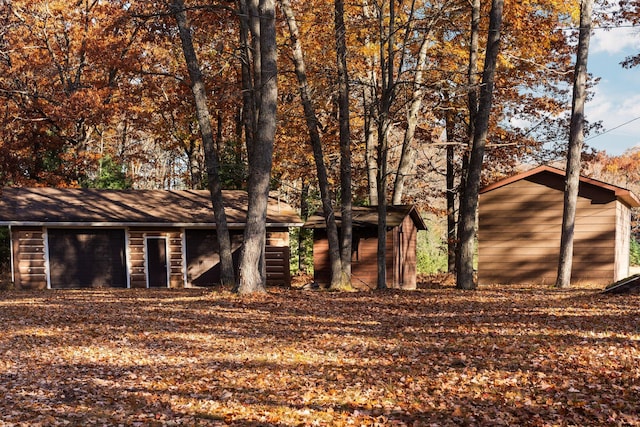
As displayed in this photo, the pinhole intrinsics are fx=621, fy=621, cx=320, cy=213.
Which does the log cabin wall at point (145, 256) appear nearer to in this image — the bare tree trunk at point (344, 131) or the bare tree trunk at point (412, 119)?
the bare tree trunk at point (344, 131)

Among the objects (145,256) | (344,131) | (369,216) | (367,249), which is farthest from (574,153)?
(145,256)

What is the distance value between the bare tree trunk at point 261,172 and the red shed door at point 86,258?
32.7ft

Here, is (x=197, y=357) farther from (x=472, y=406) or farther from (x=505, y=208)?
(x=505, y=208)

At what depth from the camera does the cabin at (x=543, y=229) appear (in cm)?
2112

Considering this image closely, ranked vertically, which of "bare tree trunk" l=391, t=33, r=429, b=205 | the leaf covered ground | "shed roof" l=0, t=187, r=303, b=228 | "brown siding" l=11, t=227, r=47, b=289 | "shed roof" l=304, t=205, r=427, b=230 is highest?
"bare tree trunk" l=391, t=33, r=429, b=205

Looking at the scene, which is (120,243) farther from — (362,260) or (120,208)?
(362,260)

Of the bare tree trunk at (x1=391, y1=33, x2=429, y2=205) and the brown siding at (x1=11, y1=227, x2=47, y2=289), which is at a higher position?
the bare tree trunk at (x1=391, y1=33, x2=429, y2=205)

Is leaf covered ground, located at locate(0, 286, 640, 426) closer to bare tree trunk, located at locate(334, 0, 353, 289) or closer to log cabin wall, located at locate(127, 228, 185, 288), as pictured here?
bare tree trunk, located at locate(334, 0, 353, 289)

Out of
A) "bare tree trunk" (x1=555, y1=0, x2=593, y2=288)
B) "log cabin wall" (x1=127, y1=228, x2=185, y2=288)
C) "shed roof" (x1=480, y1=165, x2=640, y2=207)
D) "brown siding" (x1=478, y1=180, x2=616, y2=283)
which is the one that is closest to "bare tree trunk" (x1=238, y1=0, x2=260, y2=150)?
"log cabin wall" (x1=127, y1=228, x2=185, y2=288)

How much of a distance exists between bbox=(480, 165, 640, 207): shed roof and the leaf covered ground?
26.4 ft

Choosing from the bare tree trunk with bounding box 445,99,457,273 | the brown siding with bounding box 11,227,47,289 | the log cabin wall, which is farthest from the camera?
the bare tree trunk with bounding box 445,99,457,273

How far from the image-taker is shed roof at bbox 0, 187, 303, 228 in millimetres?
22984

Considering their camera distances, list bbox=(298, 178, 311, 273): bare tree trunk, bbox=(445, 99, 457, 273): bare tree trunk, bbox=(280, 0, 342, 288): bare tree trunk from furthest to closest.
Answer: bbox=(298, 178, 311, 273): bare tree trunk
bbox=(445, 99, 457, 273): bare tree trunk
bbox=(280, 0, 342, 288): bare tree trunk

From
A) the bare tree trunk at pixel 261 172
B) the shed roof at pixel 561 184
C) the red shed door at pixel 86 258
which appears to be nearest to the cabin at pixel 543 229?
the shed roof at pixel 561 184
